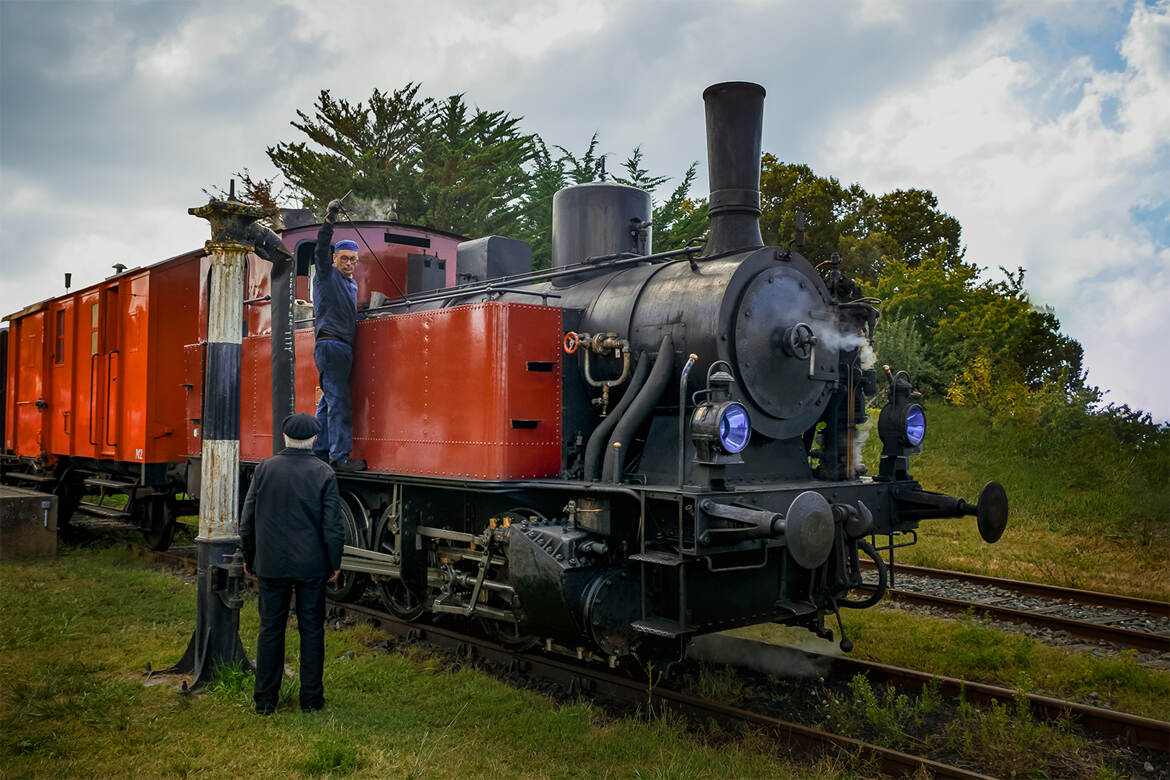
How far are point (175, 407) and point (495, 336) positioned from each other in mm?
6324

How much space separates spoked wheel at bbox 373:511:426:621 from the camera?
263 inches

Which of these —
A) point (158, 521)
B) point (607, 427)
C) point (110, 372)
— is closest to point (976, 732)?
point (607, 427)

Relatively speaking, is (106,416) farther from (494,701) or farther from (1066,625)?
(1066,625)

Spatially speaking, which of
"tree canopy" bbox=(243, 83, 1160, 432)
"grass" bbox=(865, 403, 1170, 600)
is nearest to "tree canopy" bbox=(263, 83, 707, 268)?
"tree canopy" bbox=(243, 83, 1160, 432)

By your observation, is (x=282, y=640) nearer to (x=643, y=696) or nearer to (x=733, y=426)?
(x=643, y=696)

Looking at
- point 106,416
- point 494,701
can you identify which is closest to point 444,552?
point 494,701

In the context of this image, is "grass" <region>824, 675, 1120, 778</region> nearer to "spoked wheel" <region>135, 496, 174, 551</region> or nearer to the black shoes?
the black shoes

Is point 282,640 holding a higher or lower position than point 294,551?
lower

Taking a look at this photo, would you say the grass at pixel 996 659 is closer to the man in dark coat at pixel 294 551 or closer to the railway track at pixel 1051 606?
the railway track at pixel 1051 606

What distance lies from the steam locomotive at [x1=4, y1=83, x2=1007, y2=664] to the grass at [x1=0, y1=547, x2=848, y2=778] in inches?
20.3

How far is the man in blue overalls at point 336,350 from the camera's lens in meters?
6.50

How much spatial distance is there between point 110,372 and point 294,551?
7575 millimetres

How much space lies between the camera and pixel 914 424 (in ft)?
20.6

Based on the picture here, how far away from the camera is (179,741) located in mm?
4535
